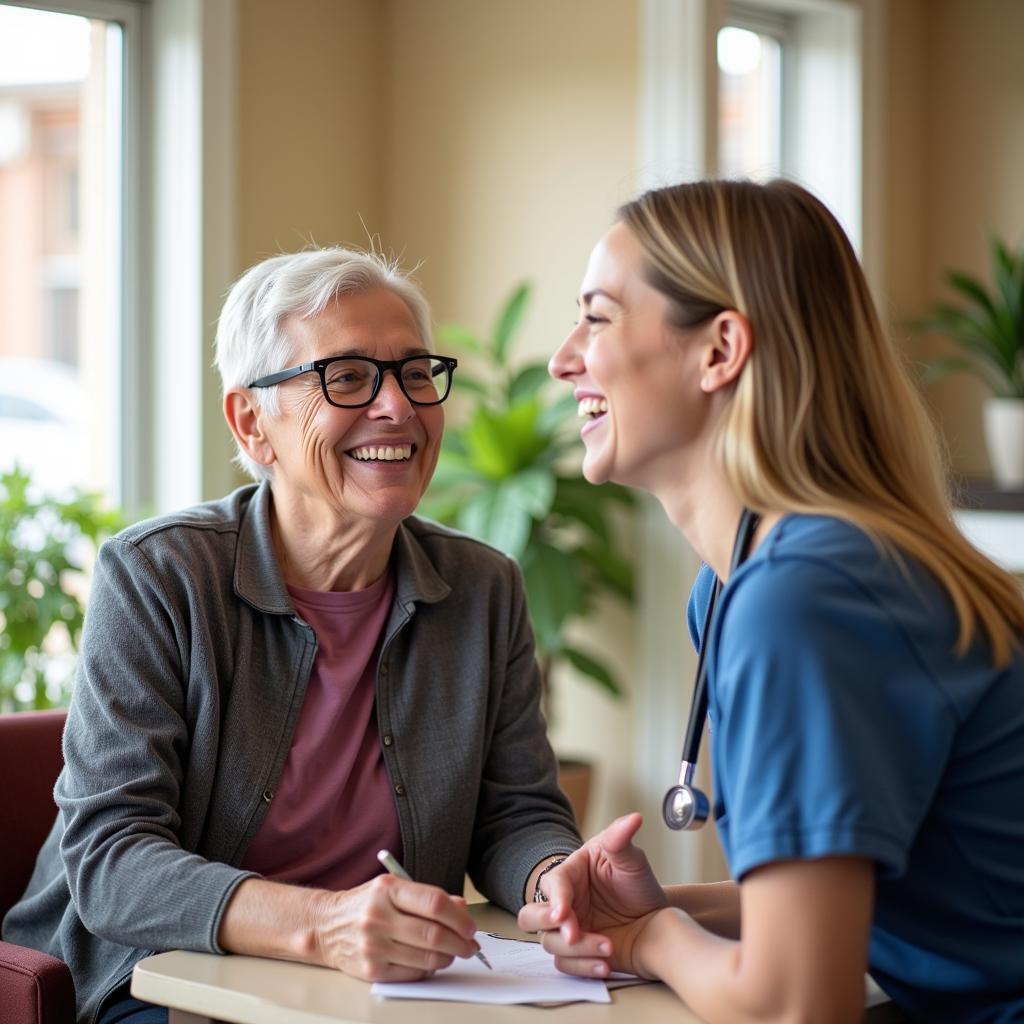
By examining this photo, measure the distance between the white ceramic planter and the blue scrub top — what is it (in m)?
3.33

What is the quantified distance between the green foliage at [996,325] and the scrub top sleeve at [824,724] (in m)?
3.30

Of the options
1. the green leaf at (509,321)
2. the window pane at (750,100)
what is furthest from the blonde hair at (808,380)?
the window pane at (750,100)

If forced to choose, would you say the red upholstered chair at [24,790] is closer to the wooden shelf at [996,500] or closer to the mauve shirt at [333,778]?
the mauve shirt at [333,778]

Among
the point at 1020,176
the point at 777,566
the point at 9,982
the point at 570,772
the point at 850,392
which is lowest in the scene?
the point at 570,772

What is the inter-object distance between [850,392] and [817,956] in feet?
1.76

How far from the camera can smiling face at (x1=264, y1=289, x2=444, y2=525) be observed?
204cm

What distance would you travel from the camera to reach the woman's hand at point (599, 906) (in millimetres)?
1511

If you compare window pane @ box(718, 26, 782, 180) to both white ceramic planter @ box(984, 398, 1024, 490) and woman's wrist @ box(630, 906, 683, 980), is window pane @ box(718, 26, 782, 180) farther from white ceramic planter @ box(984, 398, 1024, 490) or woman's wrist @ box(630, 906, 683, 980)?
woman's wrist @ box(630, 906, 683, 980)

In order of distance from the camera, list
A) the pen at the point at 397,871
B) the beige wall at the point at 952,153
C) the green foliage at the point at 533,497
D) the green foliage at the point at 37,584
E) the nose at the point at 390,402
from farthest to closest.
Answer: the beige wall at the point at 952,153, the green foliage at the point at 533,497, the green foliage at the point at 37,584, the nose at the point at 390,402, the pen at the point at 397,871

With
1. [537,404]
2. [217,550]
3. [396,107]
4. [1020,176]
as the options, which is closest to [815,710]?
[217,550]

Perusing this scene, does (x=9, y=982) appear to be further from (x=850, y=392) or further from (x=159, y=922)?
(x=850, y=392)

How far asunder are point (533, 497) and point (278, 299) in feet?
5.78

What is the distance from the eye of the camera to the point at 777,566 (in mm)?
1308

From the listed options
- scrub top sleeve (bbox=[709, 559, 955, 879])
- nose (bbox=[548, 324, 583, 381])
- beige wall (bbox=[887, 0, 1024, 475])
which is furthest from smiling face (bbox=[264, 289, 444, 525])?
beige wall (bbox=[887, 0, 1024, 475])
